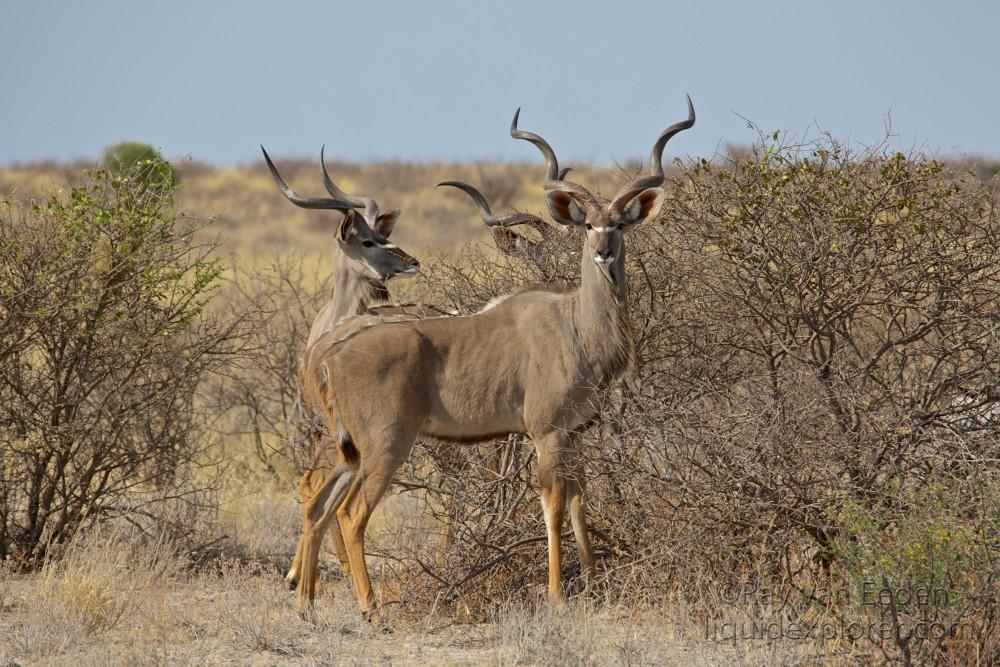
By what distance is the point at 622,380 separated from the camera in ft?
22.6

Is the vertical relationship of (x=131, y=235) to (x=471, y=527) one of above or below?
above

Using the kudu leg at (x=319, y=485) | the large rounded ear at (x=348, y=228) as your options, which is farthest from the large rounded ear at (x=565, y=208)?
the large rounded ear at (x=348, y=228)

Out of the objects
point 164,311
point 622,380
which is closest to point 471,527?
point 622,380

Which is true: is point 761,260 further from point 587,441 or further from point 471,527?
point 471,527

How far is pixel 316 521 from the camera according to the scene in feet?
22.6

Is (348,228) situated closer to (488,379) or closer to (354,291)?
(354,291)

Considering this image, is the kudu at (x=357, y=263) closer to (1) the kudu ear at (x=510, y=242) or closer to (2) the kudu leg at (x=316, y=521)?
(1) the kudu ear at (x=510, y=242)

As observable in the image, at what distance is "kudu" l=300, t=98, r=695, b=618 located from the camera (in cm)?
669

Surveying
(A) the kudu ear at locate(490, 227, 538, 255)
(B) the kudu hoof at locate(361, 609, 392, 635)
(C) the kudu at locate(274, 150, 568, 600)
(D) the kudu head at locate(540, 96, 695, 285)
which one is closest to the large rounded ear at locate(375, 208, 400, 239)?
(C) the kudu at locate(274, 150, 568, 600)

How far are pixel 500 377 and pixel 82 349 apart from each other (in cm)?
282

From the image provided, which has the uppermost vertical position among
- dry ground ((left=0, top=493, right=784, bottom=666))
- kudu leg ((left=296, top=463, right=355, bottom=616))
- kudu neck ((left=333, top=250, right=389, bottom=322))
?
kudu neck ((left=333, top=250, right=389, bottom=322))

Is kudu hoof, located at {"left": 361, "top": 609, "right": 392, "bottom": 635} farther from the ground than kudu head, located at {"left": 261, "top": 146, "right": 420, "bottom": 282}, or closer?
closer

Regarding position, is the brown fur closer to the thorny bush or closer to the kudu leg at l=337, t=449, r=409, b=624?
the kudu leg at l=337, t=449, r=409, b=624

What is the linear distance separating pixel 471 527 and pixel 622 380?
1.25 m
